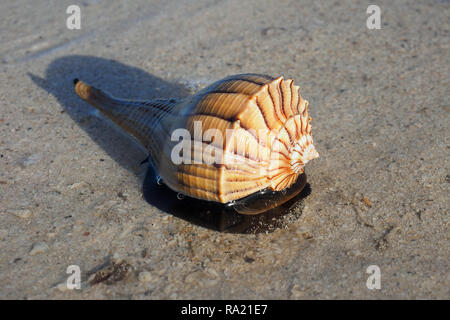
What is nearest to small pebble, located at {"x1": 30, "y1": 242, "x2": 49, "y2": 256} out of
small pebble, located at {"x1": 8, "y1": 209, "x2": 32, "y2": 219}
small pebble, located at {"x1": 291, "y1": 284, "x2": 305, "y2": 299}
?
small pebble, located at {"x1": 8, "y1": 209, "x2": 32, "y2": 219}

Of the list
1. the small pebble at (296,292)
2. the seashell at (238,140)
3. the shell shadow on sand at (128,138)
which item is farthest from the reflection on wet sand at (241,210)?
the small pebble at (296,292)

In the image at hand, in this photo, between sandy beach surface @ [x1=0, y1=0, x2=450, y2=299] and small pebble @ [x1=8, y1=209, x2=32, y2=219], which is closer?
sandy beach surface @ [x1=0, y1=0, x2=450, y2=299]

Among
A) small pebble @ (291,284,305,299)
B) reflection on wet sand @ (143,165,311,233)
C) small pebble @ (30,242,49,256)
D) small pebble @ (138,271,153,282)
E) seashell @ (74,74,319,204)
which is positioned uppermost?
seashell @ (74,74,319,204)

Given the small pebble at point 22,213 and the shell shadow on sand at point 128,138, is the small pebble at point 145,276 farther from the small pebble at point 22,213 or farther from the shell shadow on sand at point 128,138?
the small pebble at point 22,213

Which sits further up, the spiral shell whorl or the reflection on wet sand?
the spiral shell whorl

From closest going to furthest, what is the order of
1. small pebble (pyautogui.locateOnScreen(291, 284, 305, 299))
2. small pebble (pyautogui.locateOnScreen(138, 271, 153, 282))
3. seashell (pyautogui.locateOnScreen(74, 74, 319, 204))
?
small pebble (pyautogui.locateOnScreen(291, 284, 305, 299))
small pebble (pyautogui.locateOnScreen(138, 271, 153, 282))
seashell (pyautogui.locateOnScreen(74, 74, 319, 204))

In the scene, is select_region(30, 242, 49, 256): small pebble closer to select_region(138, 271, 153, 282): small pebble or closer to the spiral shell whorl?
select_region(138, 271, 153, 282): small pebble
